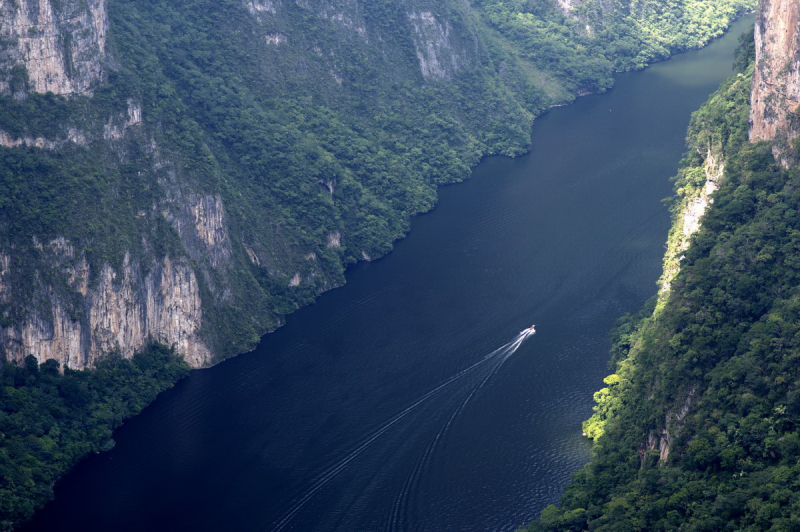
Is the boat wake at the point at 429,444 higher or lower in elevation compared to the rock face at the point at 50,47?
lower

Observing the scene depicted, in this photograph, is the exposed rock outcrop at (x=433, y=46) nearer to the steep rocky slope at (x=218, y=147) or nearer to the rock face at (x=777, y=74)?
the steep rocky slope at (x=218, y=147)

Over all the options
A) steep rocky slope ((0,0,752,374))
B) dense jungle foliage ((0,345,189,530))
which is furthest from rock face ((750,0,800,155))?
dense jungle foliage ((0,345,189,530))

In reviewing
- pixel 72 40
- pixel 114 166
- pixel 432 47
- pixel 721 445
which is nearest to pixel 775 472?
pixel 721 445

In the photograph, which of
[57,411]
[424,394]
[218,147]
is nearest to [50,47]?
[218,147]

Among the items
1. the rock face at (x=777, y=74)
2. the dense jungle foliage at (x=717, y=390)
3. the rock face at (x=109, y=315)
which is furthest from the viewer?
the rock face at (x=109, y=315)

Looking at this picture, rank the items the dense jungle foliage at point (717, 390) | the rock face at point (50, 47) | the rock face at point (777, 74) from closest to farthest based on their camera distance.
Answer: the dense jungle foliage at point (717, 390) → the rock face at point (777, 74) → the rock face at point (50, 47)

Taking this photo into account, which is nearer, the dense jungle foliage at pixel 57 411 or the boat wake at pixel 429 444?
the boat wake at pixel 429 444

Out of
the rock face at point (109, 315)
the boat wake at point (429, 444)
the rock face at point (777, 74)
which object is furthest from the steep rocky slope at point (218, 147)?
the rock face at point (777, 74)
